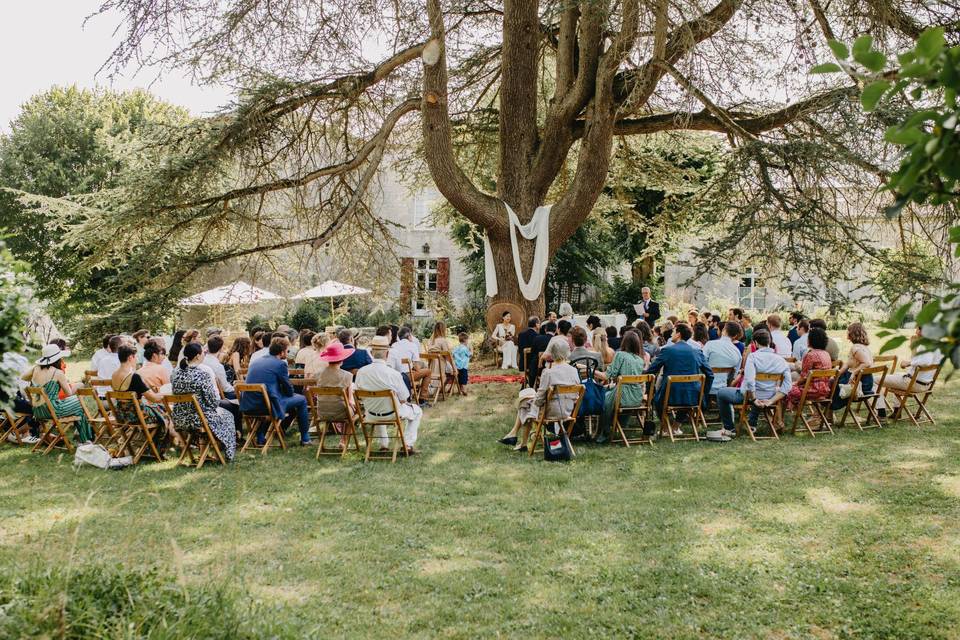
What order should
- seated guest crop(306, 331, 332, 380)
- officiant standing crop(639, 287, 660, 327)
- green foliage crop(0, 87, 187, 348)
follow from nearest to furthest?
seated guest crop(306, 331, 332, 380) < officiant standing crop(639, 287, 660, 327) < green foliage crop(0, 87, 187, 348)

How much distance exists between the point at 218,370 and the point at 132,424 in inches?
57.9

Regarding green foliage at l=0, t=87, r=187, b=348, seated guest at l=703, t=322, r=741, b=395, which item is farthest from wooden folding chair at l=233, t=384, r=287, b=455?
green foliage at l=0, t=87, r=187, b=348

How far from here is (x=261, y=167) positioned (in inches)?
553

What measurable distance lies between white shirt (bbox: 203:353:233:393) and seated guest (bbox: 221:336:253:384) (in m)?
0.30

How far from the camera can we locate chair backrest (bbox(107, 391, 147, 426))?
8.40 meters

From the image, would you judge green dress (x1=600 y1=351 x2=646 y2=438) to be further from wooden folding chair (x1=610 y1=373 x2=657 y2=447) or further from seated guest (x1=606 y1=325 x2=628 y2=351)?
seated guest (x1=606 y1=325 x2=628 y2=351)

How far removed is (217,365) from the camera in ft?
32.6

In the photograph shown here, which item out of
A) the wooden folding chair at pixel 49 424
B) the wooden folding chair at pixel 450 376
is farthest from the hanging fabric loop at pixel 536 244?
the wooden folding chair at pixel 49 424

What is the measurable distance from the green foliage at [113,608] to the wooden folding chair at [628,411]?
5.99 m

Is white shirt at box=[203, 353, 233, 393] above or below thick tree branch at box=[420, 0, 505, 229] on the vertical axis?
below

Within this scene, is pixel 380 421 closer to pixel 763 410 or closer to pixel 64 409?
pixel 64 409

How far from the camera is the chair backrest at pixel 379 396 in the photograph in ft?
28.0

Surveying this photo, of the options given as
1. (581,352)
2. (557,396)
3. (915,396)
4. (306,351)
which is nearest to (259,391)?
(306,351)

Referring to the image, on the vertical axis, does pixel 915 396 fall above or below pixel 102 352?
below
